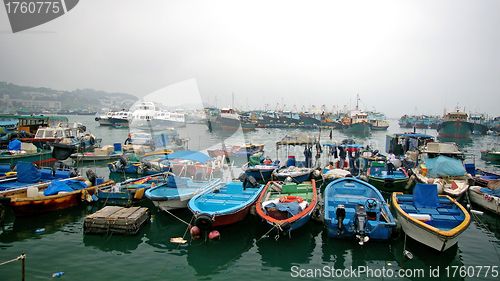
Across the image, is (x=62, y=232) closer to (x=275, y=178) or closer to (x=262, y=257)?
(x=262, y=257)

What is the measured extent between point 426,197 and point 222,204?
27.8 ft

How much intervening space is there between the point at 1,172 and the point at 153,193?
12010mm

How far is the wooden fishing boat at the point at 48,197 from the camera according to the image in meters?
11.0

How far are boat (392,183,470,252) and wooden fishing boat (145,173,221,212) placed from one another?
27.7 ft

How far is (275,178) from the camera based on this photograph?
1752cm

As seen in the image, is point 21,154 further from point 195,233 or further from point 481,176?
point 481,176

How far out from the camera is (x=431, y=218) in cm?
952

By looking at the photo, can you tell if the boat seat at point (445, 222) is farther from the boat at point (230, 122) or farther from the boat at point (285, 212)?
the boat at point (230, 122)

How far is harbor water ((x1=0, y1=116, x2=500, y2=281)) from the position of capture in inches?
305

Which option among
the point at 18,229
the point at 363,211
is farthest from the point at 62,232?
the point at 363,211

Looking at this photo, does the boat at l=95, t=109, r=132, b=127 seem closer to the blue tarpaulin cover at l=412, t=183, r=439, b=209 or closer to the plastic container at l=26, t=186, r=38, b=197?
the plastic container at l=26, t=186, r=38, b=197

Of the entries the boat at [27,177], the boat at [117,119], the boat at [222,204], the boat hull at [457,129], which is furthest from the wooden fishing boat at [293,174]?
the boat at [117,119]

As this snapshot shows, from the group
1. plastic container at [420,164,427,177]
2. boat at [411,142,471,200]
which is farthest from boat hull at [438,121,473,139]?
plastic container at [420,164,427,177]

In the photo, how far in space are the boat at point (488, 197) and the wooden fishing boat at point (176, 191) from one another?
43.6 ft
